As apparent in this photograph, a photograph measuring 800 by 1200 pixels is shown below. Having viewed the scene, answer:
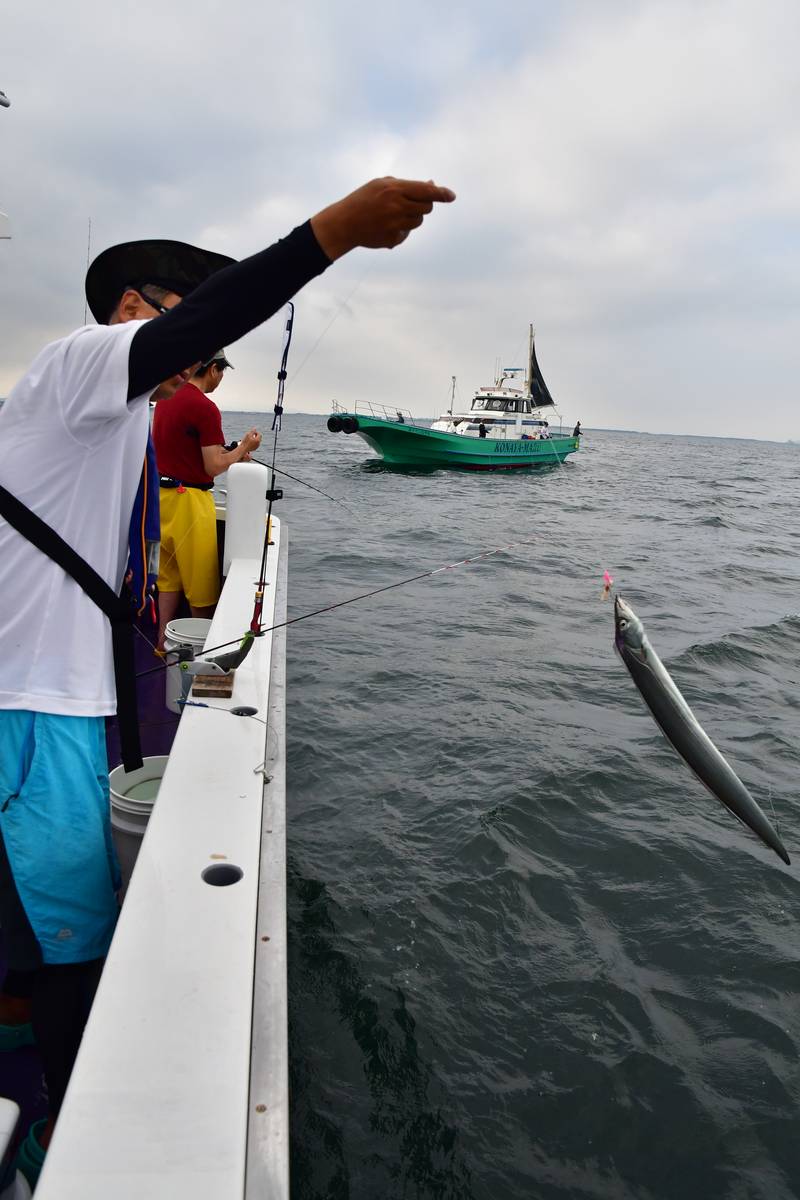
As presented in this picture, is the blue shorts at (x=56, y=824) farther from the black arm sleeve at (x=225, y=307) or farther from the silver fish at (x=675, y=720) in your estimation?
the silver fish at (x=675, y=720)

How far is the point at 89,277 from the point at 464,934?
331 centimetres

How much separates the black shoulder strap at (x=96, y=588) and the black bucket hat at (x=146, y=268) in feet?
2.43

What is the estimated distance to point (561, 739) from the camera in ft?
19.0

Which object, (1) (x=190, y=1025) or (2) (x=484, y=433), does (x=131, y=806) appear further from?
(2) (x=484, y=433)

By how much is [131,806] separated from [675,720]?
197cm

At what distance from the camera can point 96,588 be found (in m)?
1.64

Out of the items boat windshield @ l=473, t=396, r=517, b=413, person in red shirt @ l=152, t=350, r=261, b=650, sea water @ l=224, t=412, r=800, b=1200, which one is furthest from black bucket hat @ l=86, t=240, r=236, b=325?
boat windshield @ l=473, t=396, r=517, b=413

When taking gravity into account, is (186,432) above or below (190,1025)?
above

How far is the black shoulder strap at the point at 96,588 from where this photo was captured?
5.07 ft

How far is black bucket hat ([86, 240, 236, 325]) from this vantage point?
1.90 m

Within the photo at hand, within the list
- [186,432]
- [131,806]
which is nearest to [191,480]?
[186,432]

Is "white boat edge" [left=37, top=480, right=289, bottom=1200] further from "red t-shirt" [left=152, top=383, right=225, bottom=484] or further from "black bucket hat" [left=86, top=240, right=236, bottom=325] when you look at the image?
"red t-shirt" [left=152, top=383, right=225, bottom=484]

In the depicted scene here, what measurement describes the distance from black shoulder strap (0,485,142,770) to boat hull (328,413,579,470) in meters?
28.4

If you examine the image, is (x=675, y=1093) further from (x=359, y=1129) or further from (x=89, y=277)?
(x=89, y=277)
